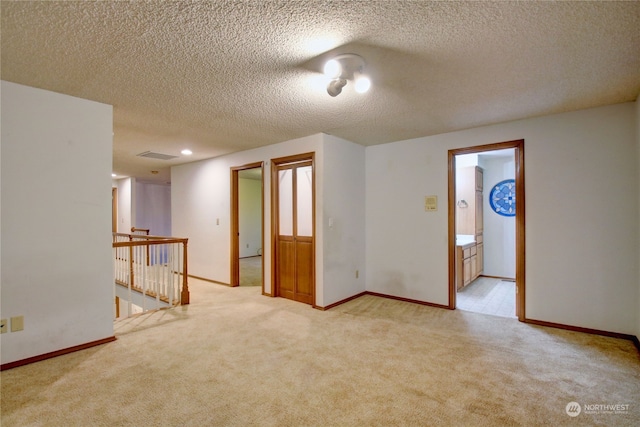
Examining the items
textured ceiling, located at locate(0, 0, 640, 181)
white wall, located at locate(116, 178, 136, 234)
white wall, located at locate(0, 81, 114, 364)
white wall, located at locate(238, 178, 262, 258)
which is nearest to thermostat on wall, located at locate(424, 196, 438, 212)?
textured ceiling, located at locate(0, 0, 640, 181)

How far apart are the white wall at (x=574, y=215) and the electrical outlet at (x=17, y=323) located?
434 centimetres

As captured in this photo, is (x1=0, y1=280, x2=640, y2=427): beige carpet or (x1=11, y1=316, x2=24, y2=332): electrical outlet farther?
(x1=11, y1=316, x2=24, y2=332): electrical outlet

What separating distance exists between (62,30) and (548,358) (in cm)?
432

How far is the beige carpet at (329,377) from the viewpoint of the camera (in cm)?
178

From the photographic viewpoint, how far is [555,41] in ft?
6.00

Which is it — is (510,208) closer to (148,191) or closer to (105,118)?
(105,118)

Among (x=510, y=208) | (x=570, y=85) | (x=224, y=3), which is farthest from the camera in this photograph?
(x=510, y=208)

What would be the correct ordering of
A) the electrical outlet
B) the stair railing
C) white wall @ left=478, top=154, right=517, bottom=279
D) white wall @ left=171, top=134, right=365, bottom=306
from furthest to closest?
white wall @ left=478, top=154, right=517, bottom=279
white wall @ left=171, top=134, right=365, bottom=306
the stair railing
the electrical outlet

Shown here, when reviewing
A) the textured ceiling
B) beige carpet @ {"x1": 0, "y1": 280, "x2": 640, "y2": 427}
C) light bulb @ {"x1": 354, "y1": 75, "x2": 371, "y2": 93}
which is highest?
the textured ceiling

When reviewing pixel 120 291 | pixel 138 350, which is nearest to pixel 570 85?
pixel 138 350

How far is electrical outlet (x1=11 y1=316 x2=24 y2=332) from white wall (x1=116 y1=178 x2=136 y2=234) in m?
6.56

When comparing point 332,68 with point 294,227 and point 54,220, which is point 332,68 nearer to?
point 294,227

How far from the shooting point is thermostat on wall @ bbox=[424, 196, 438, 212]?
156 inches

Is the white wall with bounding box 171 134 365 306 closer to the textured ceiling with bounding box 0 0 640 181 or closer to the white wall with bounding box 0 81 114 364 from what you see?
the textured ceiling with bounding box 0 0 640 181
